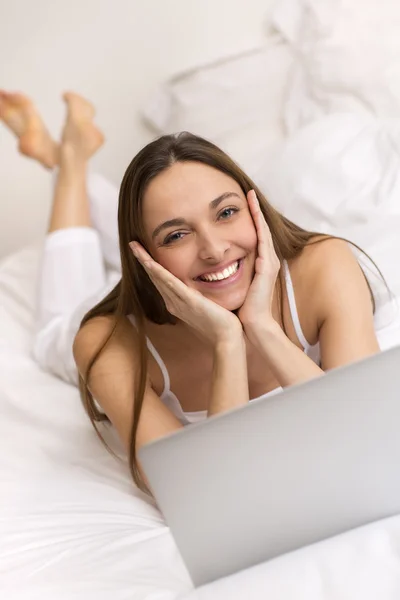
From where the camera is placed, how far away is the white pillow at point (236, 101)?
199 cm

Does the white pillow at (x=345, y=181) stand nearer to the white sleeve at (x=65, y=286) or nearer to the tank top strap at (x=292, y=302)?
the tank top strap at (x=292, y=302)

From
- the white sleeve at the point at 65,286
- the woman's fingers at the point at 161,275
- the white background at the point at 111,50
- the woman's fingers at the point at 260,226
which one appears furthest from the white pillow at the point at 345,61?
the woman's fingers at the point at 161,275

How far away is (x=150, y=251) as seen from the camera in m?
1.20

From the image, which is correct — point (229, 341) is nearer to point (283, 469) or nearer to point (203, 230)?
point (203, 230)

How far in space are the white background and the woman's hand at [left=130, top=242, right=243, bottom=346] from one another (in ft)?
3.80

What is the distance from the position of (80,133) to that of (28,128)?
0.13 meters

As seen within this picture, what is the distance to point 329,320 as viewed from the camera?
125 cm

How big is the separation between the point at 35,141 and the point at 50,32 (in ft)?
1.75

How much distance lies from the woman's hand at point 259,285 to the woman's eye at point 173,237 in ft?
0.39

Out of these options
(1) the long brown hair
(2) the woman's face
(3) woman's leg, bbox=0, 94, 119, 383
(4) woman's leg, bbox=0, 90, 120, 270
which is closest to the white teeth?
(2) the woman's face

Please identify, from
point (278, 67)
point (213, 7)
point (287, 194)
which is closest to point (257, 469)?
point (287, 194)

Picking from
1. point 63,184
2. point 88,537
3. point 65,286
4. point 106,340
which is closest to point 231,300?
point 106,340

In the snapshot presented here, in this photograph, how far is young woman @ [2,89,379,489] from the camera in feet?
3.73

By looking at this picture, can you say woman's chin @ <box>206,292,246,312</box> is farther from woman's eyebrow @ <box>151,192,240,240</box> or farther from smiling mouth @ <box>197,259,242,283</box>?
woman's eyebrow @ <box>151,192,240,240</box>
